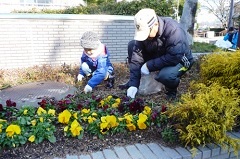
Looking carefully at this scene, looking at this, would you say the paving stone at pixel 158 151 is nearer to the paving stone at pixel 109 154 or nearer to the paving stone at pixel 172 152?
the paving stone at pixel 172 152

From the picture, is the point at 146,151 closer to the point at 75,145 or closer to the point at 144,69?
the point at 75,145

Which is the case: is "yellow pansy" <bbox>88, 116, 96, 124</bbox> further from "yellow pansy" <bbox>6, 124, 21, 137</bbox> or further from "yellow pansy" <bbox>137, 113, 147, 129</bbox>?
"yellow pansy" <bbox>6, 124, 21, 137</bbox>

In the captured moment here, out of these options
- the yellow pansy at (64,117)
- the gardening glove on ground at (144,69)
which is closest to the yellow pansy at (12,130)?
the yellow pansy at (64,117)

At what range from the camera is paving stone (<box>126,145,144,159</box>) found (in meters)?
1.85

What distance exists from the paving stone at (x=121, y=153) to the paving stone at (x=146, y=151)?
12 cm

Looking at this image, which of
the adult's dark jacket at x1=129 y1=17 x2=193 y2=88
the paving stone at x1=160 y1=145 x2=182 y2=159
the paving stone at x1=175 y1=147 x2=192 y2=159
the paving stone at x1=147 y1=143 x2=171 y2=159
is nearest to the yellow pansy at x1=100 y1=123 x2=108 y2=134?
the paving stone at x1=147 y1=143 x2=171 y2=159

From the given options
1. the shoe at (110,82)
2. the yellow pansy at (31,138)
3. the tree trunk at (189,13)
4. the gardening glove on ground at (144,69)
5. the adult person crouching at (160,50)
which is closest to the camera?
the yellow pansy at (31,138)

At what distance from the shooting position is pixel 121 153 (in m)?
1.88

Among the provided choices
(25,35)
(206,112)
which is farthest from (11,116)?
(25,35)

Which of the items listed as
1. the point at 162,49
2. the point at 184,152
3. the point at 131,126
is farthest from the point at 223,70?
the point at 131,126

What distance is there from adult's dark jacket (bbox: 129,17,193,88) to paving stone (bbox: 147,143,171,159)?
1100 mm

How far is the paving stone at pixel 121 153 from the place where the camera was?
1839 mm

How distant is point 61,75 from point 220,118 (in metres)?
2.75

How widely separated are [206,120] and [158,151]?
0.45m
